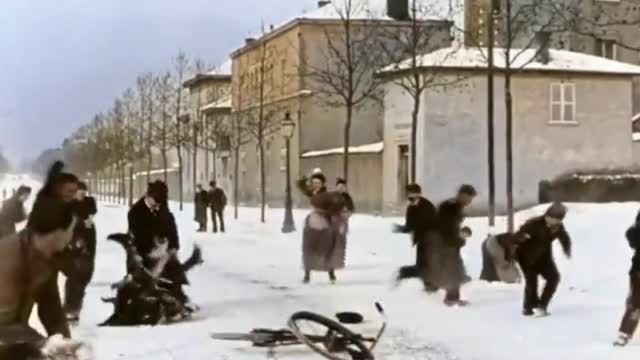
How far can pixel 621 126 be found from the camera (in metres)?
2.86

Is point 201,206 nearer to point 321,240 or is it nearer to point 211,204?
point 211,204

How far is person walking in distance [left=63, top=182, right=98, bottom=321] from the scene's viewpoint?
8.44 ft

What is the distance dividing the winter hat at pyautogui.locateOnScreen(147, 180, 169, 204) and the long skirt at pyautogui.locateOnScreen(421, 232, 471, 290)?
1.87ft

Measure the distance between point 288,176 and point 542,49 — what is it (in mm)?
595

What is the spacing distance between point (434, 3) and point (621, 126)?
1.52ft

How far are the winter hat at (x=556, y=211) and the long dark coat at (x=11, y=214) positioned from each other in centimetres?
107

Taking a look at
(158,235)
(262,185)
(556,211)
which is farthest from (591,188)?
(158,235)

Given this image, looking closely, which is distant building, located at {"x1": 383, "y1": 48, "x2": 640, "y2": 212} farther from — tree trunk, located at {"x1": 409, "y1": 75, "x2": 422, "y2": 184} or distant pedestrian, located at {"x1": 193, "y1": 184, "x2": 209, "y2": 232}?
distant pedestrian, located at {"x1": 193, "y1": 184, "x2": 209, "y2": 232}

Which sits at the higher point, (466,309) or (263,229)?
(263,229)

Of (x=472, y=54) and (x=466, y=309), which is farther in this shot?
(x=466, y=309)

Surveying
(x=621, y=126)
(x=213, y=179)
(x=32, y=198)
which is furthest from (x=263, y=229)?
(x=621, y=126)

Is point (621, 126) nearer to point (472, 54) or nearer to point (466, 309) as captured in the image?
point (472, 54)

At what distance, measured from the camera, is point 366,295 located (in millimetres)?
2908

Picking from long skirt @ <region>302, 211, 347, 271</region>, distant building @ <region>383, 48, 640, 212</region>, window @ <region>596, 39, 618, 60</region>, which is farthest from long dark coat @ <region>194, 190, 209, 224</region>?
window @ <region>596, 39, 618, 60</region>
